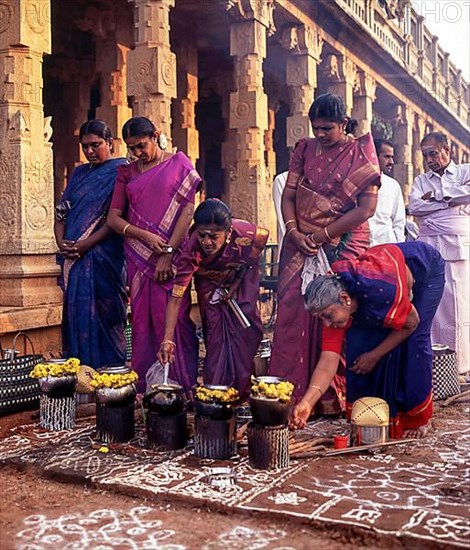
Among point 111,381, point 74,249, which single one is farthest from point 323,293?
point 74,249

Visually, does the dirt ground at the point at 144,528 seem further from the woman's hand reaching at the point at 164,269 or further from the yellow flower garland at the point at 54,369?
the woman's hand reaching at the point at 164,269

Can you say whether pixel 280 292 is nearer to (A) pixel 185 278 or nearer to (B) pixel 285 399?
(A) pixel 185 278

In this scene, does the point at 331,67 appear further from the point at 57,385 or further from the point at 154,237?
the point at 57,385

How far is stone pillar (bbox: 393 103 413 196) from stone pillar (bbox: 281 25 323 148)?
632 centimetres

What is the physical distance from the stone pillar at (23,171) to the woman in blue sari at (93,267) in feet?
2.17

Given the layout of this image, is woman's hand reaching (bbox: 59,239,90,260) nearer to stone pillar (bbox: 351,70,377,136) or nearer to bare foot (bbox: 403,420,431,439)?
bare foot (bbox: 403,420,431,439)

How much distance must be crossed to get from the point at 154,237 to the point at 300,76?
658cm

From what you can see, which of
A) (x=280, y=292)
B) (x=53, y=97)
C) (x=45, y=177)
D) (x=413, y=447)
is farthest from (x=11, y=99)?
(x=53, y=97)

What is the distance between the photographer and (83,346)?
523 centimetres

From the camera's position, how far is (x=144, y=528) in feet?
9.29

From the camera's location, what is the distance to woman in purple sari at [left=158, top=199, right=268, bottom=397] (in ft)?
14.9

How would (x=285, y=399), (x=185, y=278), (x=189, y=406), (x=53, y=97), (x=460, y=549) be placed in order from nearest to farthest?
(x=460, y=549), (x=285, y=399), (x=185, y=278), (x=189, y=406), (x=53, y=97)

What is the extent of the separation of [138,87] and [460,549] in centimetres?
590

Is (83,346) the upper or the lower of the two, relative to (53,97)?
lower
